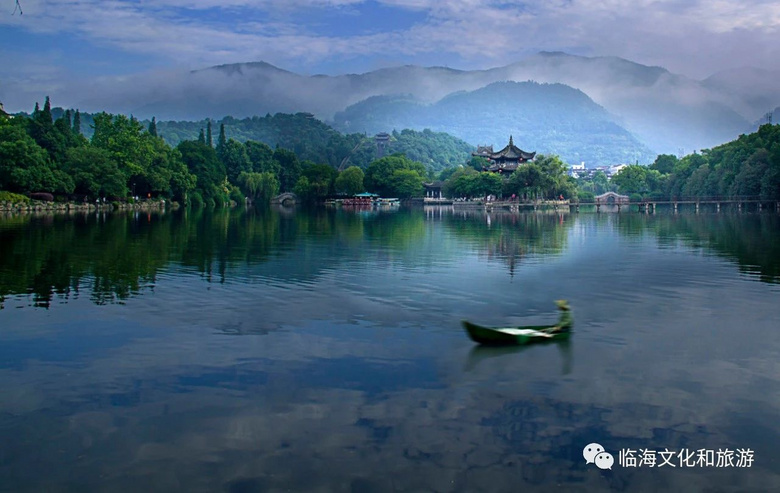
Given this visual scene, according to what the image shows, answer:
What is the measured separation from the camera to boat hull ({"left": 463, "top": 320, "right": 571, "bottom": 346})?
1458 centimetres

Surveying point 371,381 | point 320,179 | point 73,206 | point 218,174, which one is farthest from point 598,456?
point 320,179

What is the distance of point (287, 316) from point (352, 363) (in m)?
4.59

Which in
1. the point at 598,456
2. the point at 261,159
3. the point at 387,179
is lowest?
the point at 598,456

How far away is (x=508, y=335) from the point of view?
14.7 metres

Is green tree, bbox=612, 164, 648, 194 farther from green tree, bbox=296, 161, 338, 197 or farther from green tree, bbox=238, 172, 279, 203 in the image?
green tree, bbox=238, 172, 279, 203

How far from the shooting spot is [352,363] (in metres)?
13.5

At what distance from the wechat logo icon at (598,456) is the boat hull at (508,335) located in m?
5.07

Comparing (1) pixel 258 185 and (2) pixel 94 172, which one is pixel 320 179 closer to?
(1) pixel 258 185

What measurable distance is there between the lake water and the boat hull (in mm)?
335

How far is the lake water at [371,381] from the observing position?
29.5ft

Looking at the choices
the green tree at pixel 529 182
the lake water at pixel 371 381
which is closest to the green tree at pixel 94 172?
the lake water at pixel 371 381

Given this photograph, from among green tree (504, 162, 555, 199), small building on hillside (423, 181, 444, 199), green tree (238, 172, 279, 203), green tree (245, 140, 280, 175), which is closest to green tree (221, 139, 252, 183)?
green tree (238, 172, 279, 203)

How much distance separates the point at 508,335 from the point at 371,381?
3.62 metres

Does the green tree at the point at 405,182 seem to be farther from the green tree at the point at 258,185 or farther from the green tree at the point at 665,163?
the green tree at the point at 665,163
